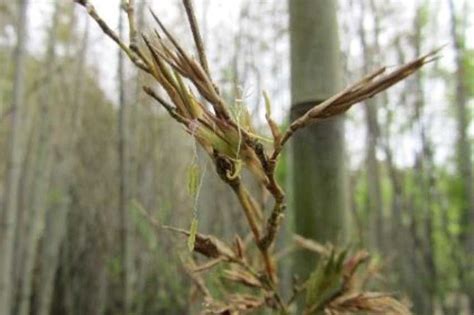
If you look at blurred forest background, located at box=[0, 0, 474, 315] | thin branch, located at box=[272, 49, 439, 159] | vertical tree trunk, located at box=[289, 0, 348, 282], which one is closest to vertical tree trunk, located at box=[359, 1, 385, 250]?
blurred forest background, located at box=[0, 0, 474, 315]

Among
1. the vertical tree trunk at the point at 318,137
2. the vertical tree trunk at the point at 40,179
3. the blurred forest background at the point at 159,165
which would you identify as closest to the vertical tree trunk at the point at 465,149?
the blurred forest background at the point at 159,165

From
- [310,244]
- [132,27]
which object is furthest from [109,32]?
[310,244]

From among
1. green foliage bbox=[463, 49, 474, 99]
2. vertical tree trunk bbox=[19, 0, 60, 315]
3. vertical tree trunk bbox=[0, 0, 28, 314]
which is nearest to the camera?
vertical tree trunk bbox=[0, 0, 28, 314]

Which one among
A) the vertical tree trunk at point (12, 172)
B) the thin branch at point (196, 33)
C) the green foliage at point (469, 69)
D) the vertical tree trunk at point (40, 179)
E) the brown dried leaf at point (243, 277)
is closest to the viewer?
the thin branch at point (196, 33)

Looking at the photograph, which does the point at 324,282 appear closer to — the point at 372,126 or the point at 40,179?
the point at 372,126

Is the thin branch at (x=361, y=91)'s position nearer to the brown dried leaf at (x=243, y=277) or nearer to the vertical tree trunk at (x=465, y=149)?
the brown dried leaf at (x=243, y=277)

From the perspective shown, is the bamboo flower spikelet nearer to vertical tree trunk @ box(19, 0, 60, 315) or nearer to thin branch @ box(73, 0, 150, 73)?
thin branch @ box(73, 0, 150, 73)

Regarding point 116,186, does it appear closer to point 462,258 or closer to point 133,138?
point 133,138

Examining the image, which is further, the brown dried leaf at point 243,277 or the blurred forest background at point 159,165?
the blurred forest background at point 159,165

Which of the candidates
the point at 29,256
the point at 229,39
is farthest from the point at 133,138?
the point at 229,39

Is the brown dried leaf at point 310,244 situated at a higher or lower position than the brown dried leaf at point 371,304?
higher
